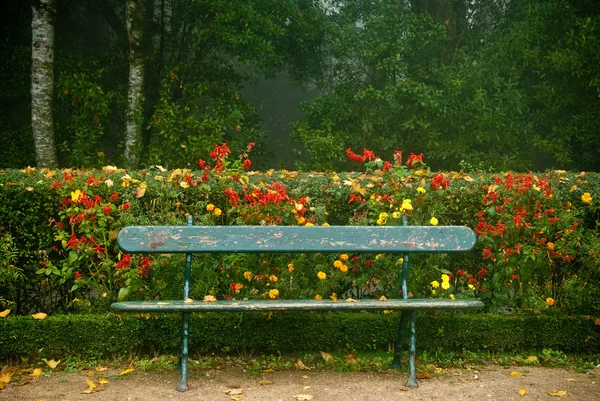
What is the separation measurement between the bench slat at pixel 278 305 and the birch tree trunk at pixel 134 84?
7216mm

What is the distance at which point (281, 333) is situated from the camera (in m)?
5.13

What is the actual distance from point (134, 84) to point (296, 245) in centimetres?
738

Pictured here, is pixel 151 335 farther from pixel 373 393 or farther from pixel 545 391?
pixel 545 391

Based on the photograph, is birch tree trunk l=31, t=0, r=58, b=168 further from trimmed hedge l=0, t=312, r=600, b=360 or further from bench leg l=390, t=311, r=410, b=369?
bench leg l=390, t=311, r=410, b=369

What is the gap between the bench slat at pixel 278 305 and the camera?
14.2 feet

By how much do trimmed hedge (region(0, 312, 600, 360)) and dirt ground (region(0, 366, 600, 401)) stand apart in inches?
10.8

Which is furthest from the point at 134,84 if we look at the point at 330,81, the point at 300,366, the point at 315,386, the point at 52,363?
the point at 315,386

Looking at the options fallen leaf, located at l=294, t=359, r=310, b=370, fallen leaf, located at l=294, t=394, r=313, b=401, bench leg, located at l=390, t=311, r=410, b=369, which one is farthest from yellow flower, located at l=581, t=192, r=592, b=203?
fallen leaf, located at l=294, t=394, r=313, b=401

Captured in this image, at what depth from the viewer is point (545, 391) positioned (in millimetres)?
4520

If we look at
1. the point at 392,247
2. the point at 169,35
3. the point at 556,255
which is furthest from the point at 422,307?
the point at 169,35

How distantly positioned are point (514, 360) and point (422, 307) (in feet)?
3.38

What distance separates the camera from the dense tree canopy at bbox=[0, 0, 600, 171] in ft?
38.7

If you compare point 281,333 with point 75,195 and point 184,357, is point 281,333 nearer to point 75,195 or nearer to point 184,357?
point 184,357

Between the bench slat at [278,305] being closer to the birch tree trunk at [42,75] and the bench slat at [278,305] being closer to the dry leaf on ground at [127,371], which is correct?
the dry leaf on ground at [127,371]
